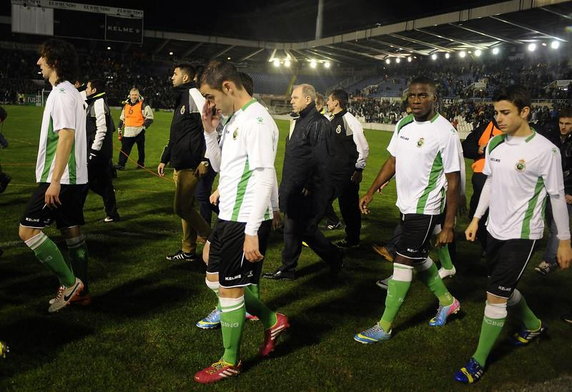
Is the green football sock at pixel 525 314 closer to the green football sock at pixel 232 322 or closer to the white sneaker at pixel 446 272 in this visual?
the white sneaker at pixel 446 272

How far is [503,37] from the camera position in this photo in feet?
120

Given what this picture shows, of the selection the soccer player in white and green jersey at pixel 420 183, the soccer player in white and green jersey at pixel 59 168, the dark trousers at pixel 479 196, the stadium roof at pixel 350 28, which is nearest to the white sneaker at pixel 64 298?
the soccer player in white and green jersey at pixel 59 168

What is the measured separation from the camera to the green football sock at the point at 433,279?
4559mm

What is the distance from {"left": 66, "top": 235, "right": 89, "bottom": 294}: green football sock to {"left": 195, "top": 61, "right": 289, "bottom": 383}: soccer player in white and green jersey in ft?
5.38

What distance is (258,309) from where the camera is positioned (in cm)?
378

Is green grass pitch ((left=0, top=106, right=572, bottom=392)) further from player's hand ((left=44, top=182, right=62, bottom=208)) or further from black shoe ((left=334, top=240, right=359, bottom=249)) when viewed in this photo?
player's hand ((left=44, top=182, right=62, bottom=208))

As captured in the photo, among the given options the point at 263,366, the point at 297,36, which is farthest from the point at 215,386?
the point at 297,36

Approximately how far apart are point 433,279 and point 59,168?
10.9 ft

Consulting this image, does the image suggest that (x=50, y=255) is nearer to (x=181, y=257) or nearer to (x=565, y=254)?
(x=181, y=257)

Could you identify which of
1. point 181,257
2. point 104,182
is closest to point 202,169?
point 181,257

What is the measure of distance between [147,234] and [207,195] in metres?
1.35

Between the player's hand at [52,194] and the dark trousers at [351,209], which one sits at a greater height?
the player's hand at [52,194]

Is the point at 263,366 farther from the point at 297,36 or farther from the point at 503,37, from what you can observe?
the point at 297,36

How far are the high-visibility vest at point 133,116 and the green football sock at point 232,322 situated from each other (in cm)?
1001
